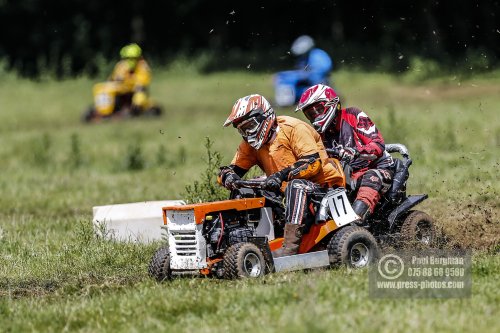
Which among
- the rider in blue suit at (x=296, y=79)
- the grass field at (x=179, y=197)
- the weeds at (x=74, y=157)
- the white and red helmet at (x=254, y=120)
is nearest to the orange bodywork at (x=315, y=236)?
the grass field at (x=179, y=197)

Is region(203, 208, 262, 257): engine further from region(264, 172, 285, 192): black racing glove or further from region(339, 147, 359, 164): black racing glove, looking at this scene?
region(339, 147, 359, 164): black racing glove

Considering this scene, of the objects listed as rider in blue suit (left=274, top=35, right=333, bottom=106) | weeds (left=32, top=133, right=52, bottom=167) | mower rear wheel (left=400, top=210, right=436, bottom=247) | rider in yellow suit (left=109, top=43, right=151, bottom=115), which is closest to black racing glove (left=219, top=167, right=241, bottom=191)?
mower rear wheel (left=400, top=210, right=436, bottom=247)

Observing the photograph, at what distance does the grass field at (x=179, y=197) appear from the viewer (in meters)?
7.87

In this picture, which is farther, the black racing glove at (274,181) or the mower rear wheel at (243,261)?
the black racing glove at (274,181)

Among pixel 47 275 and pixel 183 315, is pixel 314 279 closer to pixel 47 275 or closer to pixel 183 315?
pixel 183 315

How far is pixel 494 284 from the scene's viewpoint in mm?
8695

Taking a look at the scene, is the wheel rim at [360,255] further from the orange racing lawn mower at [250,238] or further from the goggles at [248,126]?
the goggles at [248,126]

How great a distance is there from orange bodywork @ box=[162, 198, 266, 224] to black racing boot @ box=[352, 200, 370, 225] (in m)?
1.00

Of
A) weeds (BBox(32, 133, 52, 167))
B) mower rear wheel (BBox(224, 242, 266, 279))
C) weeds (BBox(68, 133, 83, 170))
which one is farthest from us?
weeds (BBox(32, 133, 52, 167))

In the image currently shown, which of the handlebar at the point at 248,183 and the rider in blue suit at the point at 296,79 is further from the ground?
the rider in blue suit at the point at 296,79

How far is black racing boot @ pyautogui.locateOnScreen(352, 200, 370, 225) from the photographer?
35.5 ft

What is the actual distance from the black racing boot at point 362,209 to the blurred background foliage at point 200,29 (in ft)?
119

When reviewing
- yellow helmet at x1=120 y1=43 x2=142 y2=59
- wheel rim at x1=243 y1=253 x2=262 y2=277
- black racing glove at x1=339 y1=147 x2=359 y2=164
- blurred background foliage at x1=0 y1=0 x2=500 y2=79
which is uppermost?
blurred background foliage at x1=0 y1=0 x2=500 y2=79

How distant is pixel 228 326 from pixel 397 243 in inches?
157
